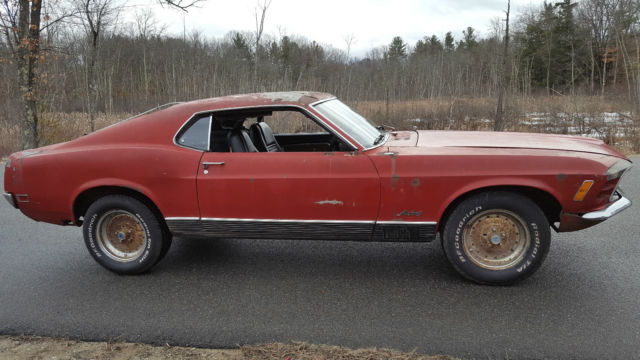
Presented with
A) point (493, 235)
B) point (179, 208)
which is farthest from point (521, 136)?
point (179, 208)

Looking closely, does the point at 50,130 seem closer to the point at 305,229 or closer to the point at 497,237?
the point at 305,229

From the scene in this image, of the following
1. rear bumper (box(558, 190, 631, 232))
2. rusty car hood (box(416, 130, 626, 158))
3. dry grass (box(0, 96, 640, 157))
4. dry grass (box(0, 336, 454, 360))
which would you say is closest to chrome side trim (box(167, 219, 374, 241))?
rusty car hood (box(416, 130, 626, 158))

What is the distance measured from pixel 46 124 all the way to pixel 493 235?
14.4m

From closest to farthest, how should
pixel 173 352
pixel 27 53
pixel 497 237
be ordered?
1. pixel 173 352
2. pixel 497 237
3. pixel 27 53

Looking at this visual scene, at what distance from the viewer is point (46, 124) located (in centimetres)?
1374

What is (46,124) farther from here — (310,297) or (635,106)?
(635,106)

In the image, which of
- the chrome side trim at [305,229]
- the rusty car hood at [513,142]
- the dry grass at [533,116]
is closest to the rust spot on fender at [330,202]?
the chrome side trim at [305,229]

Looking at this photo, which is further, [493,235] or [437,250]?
[437,250]

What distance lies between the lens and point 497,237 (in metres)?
3.48

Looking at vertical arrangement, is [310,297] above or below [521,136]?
below

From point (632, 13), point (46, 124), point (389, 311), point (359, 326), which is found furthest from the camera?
point (632, 13)

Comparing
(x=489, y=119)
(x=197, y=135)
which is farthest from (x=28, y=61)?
(x=489, y=119)

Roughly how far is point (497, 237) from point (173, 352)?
8.17 feet

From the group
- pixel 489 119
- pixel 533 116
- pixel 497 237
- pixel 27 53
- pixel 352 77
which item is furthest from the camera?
pixel 352 77
